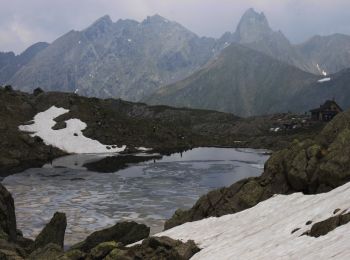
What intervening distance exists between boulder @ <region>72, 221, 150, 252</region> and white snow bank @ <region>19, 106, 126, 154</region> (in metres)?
76.8

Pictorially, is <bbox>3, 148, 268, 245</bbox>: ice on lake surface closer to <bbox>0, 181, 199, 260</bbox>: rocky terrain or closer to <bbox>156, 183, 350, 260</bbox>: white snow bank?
<bbox>0, 181, 199, 260</bbox>: rocky terrain

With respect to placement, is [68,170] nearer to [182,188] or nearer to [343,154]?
[182,188]

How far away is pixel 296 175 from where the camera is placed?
28.6m

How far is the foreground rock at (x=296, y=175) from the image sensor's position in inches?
1042

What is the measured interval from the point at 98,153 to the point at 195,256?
86122 mm

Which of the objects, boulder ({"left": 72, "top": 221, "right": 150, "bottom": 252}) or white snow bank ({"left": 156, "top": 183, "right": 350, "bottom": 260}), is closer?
white snow bank ({"left": 156, "top": 183, "right": 350, "bottom": 260})

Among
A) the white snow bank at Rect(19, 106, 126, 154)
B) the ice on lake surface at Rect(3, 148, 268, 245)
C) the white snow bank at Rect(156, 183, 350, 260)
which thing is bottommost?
the ice on lake surface at Rect(3, 148, 268, 245)

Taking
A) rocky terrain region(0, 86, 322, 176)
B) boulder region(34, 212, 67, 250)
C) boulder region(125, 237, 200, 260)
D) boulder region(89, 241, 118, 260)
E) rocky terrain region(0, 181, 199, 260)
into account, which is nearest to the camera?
boulder region(125, 237, 200, 260)

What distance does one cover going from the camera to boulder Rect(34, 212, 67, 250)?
31.2 metres

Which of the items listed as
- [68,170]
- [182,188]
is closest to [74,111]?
[68,170]

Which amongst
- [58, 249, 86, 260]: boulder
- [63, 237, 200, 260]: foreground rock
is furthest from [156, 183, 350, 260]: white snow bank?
[58, 249, 86, 260]: boulder

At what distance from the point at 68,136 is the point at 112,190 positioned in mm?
56207

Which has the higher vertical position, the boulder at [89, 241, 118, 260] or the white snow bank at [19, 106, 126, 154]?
the white snow bank at [19, 106, 126, 154]

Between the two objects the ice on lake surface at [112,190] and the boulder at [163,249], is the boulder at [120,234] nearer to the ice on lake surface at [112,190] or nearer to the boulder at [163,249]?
the ice on lake surface at [112,190]
